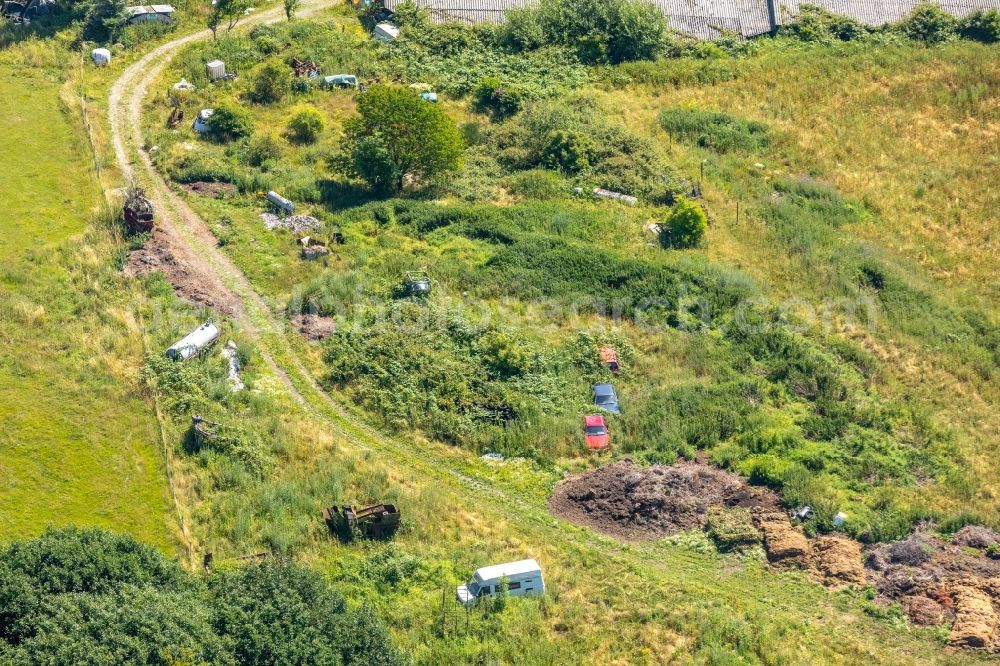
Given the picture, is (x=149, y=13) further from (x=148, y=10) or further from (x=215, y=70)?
(x=215, y=70)

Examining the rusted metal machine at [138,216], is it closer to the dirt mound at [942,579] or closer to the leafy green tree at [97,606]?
the leafy green tree at [97,606]

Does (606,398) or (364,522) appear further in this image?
(606,398)

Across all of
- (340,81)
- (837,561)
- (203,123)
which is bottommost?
(837,561)

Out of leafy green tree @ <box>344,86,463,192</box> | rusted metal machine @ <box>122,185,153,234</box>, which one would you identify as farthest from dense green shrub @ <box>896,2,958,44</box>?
rusted metal machine @ <box>122,185,153,234</box>

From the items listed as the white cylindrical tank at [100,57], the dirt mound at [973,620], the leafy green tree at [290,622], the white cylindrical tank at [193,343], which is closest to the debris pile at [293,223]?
the white cylindrical tank at [193,343]

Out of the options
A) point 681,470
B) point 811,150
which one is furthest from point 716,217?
point 681,470

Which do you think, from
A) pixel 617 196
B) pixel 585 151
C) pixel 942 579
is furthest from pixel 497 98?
pixel 942 579

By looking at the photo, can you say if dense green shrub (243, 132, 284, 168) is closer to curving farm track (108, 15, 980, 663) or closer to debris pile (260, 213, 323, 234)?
curving farm track (108, 15, 980, 663)
